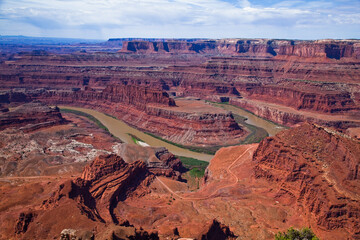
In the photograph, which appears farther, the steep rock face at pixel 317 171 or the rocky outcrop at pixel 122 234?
the steep rock face at pixel 317 171

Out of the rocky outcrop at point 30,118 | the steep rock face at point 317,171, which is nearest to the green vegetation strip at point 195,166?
the steep rock face at point 317,171

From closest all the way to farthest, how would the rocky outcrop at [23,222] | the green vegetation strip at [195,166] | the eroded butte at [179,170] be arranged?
1. the rocky outcrop at [23,222]
2. the eroded butte at [179,170]
3. the green vegetation strip at [195,166]

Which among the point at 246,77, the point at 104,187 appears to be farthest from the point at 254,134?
the point at 246,77

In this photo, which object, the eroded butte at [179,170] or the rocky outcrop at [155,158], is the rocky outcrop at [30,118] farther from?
the rocky outcrop at [155,158]

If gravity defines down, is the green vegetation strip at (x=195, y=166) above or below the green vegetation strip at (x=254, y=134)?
below

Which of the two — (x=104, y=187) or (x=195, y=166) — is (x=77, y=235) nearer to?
(x=104, y=187)

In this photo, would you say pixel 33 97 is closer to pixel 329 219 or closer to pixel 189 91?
pixel 189 91

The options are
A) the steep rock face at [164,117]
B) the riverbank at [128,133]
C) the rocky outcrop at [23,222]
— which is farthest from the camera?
the steep rock face at [164,117]
